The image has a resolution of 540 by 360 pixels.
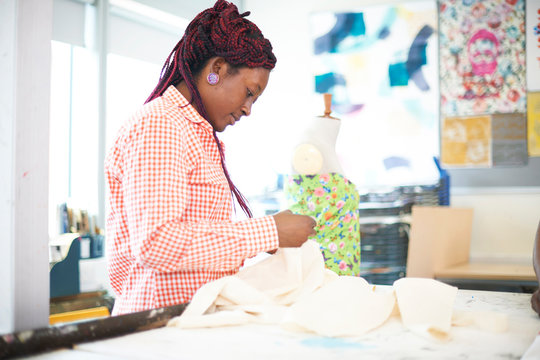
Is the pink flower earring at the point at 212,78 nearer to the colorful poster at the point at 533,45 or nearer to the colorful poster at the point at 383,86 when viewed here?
the colorful poster at the point at 383,86

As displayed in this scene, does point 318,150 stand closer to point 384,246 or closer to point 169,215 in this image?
point 384,246

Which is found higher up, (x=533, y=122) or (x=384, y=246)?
(x=533, y=122)

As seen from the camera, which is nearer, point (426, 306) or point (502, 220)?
point (426, 306)

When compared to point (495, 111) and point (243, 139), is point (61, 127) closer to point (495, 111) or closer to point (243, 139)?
point (243, 139)

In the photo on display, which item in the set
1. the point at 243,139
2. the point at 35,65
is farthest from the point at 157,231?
the point at 243,139

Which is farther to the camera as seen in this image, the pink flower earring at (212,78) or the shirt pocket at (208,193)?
the pink flower earring at (212,78)

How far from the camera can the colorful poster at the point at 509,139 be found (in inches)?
134

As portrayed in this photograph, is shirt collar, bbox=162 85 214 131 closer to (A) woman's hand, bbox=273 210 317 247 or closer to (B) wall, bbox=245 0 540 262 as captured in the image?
(A) woman's hand, bbox=273 210 317 247

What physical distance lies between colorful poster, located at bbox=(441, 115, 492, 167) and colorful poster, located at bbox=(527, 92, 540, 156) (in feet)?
0.78

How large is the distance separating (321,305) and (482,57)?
10.1 feet

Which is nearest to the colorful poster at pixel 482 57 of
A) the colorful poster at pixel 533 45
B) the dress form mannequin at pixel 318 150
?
the colorful poster at pixel 533 45

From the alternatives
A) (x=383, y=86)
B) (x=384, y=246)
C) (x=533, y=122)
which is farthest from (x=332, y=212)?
(x=533, y=122)

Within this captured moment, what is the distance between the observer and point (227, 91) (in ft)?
4.35

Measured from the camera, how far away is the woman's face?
1.32 metres
